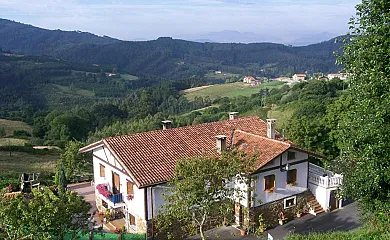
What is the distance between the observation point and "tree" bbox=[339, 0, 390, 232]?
14.5m

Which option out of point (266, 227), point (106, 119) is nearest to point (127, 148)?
point (266, 227)

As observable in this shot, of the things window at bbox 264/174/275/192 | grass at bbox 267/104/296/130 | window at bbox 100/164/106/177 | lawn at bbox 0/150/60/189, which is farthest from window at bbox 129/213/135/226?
grass at bbox 267/104/296/130

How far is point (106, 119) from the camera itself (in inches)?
3991

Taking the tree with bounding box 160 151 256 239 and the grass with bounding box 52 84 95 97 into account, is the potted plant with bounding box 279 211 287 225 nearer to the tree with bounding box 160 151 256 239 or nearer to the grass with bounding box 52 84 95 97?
the tree with bounding box 160 151 256 239

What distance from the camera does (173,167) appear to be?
73.9ft

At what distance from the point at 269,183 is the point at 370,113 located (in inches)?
399

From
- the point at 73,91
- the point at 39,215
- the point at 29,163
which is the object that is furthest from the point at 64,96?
the point at 39,215

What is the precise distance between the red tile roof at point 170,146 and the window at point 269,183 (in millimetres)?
1390

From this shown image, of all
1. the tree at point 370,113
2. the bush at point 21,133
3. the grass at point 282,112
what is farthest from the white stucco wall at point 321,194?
the bush at point 21,133

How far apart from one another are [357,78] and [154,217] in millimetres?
12501

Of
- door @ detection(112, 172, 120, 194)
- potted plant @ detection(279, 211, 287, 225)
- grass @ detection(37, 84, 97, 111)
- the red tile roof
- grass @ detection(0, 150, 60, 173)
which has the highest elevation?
the red tile roof

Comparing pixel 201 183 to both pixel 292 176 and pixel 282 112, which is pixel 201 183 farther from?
pixel 282 112

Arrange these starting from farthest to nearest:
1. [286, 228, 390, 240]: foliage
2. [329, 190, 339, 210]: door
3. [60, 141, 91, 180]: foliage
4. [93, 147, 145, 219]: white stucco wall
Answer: [60, 141, 91, 180]: foliage, [329, 190, 339, 210]: door, [93, 147, 145, 219]: white stucco wall, [286, 228, 390, 240]: foliage

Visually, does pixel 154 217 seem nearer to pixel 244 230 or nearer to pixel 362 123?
pixel 244 230
